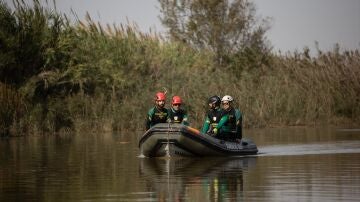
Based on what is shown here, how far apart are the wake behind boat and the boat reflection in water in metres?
0.24

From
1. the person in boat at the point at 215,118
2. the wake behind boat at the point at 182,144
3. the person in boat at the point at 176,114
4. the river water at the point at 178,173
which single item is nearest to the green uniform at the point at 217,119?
the person in boat at the point at 215,118

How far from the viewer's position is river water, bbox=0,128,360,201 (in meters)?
17.2

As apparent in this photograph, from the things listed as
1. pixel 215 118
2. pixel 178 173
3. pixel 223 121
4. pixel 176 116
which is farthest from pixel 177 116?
pixel 178 173

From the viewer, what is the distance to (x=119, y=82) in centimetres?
4309

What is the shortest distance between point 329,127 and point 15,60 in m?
12.4

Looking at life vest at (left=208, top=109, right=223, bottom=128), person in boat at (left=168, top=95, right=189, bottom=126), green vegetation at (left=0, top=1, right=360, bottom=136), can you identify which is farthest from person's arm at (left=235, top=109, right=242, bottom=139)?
green vegetation at (left=0, top=1, right=360, bottom=136)

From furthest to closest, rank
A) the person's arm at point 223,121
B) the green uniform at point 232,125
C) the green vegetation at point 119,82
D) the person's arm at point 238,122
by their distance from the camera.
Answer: the green vegetation at point 119,82 → the person's arm at point 238,122 → the green uniform at point 232,125 → the person's arm at point 223,121

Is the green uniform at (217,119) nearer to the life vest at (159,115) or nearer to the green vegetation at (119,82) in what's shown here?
the life vest at (159,115)

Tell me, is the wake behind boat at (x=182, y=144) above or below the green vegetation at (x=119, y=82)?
below

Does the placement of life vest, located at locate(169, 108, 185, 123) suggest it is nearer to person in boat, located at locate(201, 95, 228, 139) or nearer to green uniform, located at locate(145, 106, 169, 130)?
green uniform, located at locate(145, 106, 169, 130)

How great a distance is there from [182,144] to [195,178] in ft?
18.7

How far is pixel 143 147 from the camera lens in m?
26.5

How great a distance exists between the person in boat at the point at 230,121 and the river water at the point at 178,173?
92 centimetres

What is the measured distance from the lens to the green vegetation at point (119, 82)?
1596 inches
